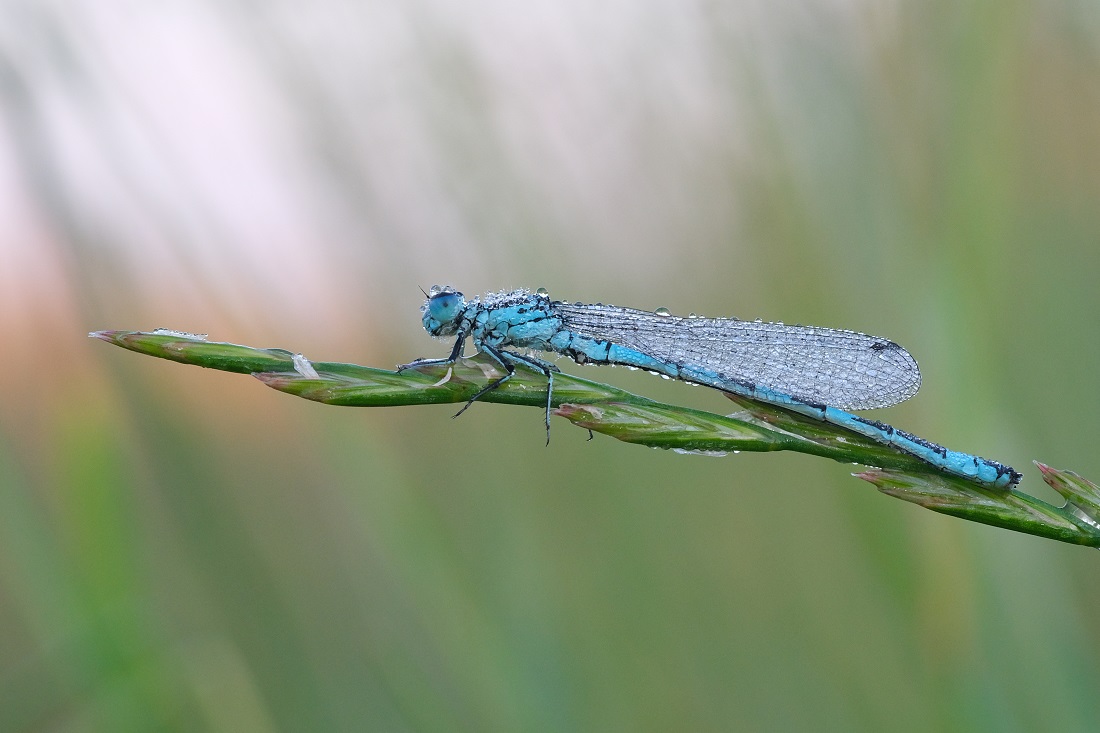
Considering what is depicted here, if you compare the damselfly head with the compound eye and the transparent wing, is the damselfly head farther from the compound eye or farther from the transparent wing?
the transparent wing

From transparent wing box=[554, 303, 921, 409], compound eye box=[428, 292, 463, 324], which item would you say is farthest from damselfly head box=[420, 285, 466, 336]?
transparent wing box=[554, 303, 921, 409]

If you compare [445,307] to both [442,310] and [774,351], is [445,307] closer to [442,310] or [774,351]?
[442,310]

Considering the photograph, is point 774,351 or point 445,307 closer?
point 774,351

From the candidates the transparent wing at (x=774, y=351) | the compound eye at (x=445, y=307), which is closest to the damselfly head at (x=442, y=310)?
the compound eye at (x=445, y=307)

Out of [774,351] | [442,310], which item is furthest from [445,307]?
[774,351]

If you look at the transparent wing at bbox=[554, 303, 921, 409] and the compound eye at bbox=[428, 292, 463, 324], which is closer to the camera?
the transparent wing at bbox=[554, 303, 921, 409]

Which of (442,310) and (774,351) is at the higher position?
(774,351)
